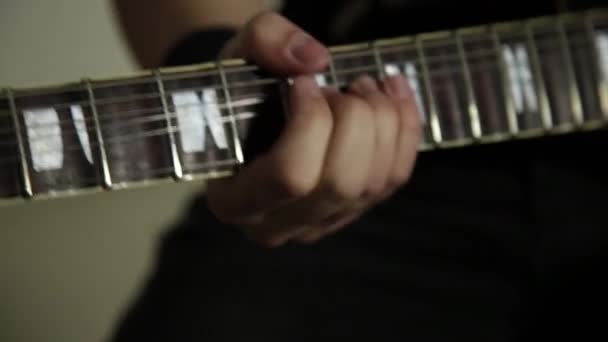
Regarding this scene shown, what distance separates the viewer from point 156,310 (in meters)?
0.68

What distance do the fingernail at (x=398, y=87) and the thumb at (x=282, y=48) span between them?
6cm

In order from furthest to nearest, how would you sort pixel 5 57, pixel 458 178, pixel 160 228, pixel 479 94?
pixel 160 228, pixel 5 57, pixel 458 178, pixel 479 94

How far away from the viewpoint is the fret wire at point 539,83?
69 cm

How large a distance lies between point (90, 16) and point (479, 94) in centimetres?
71

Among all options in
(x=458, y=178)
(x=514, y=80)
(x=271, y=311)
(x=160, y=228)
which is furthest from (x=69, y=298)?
(x=514, y=80)

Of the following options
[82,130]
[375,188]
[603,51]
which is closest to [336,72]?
[375,188]

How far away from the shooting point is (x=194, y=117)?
0.55 m

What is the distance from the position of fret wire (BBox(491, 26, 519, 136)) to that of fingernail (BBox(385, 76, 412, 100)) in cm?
12

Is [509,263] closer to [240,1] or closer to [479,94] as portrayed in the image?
[479,94]

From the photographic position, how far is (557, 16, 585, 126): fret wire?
71cm

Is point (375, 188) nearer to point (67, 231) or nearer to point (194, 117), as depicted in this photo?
point (194, 117)

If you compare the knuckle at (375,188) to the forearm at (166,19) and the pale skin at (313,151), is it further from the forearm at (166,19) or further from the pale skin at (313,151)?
the forearm at (166,19)

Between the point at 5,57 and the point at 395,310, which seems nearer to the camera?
the point at 395,310

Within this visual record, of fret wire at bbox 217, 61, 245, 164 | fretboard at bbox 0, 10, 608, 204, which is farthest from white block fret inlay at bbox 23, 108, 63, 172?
fret wire at bbox 217, 61, 245, 164
